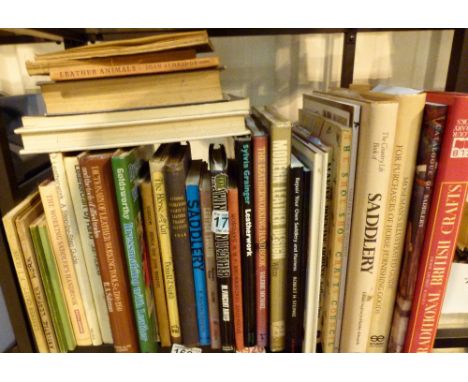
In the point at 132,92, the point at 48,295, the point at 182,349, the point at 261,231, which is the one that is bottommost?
the point at 182,349

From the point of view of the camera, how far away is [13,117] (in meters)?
0.65

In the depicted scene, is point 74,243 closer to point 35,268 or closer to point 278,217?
point 35,268

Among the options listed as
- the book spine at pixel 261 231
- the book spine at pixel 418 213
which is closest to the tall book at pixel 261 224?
the book spine at pixel 261 231

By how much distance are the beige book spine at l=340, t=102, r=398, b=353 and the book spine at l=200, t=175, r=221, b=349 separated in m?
0.20

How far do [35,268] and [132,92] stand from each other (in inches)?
12.0

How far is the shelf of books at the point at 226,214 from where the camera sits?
1.35 ft

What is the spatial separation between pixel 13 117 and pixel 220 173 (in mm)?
520

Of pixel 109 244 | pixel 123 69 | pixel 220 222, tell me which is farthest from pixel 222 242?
pixel 123 69

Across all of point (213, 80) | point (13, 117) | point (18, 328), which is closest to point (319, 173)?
point (213, 80)

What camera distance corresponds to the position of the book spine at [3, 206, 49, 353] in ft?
1.47

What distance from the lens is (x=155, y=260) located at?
19.2 inches

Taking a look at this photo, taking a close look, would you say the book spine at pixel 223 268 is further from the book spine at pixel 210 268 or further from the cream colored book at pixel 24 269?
the cream colored book at pixel 24 269

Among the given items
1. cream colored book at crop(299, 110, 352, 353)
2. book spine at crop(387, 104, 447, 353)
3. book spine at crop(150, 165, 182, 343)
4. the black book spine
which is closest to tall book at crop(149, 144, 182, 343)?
book spine at crop(150, 165, 182, 343)
